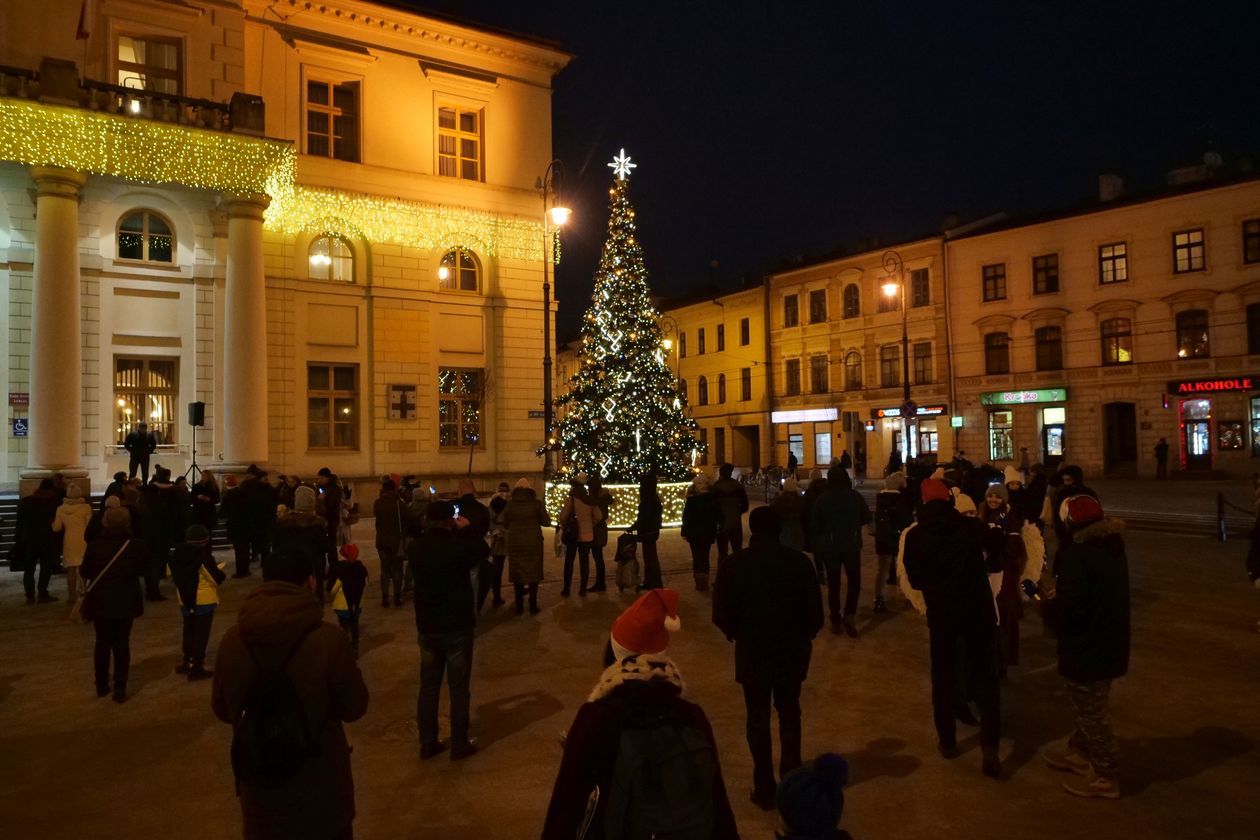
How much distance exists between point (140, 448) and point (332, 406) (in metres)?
5.89

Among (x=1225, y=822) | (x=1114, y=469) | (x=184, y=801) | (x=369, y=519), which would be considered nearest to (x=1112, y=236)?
(x=1114, y=469)

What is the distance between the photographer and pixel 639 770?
8.43ft

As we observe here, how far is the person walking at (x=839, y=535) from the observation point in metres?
9.57

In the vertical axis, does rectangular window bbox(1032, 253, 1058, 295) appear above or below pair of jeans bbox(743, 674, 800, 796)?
above

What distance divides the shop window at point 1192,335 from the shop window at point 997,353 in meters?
6.80

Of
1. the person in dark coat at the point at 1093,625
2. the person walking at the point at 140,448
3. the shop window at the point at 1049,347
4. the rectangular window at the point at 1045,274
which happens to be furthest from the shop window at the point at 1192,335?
the person walking at the point at 140,448

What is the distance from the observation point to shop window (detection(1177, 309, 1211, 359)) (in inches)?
1375

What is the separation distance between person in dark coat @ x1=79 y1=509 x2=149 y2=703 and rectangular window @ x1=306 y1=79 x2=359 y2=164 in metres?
19.3

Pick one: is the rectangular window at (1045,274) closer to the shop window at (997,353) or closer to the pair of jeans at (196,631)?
the shop window at (997,353)

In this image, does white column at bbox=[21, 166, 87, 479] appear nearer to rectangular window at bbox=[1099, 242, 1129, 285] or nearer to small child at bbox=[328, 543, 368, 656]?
small child at bbox=[328, 543, 368, 656]

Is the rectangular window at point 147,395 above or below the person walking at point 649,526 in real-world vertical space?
above

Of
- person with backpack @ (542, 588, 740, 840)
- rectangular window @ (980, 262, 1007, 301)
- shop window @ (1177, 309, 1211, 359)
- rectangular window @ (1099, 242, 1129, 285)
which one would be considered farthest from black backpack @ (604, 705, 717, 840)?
rectangular window @ (980, 262, 1007, 301)

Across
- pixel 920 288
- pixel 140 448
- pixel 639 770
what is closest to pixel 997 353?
pixel 920 288

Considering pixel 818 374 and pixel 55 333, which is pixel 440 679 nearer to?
pixel 55 333
